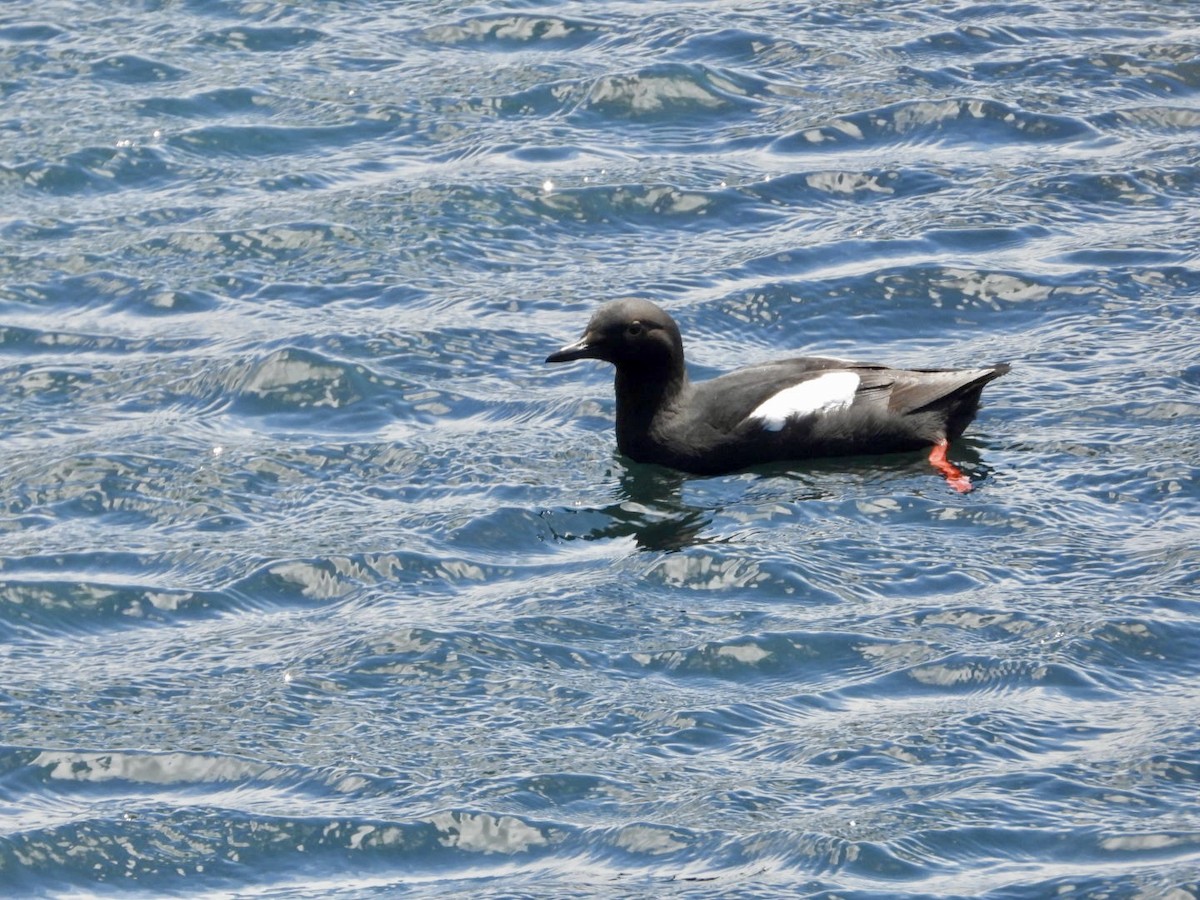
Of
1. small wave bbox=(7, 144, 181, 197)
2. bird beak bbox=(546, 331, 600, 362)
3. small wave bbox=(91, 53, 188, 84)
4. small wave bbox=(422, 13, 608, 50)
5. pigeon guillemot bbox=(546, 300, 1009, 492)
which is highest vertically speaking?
small wave bbox=(422, 13, 608, 50)

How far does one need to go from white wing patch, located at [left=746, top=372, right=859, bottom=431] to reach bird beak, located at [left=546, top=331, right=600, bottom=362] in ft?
2.76

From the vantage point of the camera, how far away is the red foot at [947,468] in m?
10.0

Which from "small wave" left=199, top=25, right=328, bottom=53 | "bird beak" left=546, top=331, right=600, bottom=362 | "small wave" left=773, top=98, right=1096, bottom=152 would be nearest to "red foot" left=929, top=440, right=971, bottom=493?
"bird beak" left=546, top=331, right=600, bottom=362

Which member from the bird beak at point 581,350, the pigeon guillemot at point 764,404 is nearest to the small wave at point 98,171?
the bird beak at point 581,350

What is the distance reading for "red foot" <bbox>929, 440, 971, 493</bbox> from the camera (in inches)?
394

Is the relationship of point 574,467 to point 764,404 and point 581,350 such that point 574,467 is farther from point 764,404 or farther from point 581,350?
point 764,404

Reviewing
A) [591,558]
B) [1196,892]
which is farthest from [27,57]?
[1196,892]

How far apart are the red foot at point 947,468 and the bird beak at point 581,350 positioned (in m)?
1.70

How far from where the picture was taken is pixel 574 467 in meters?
10.6

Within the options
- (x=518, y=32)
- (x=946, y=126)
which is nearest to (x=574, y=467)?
(x=946, y=126)

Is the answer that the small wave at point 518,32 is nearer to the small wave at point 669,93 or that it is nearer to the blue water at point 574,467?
the blue water at point 574,467

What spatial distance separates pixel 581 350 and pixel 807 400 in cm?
113

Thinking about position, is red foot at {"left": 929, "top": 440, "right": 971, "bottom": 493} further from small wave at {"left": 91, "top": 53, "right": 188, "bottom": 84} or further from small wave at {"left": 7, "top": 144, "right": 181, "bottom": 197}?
small wave at {"left": 91, "top": 53, "right": 188, "bottom": 84}

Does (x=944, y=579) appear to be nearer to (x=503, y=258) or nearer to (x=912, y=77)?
(x=503, y=258)
